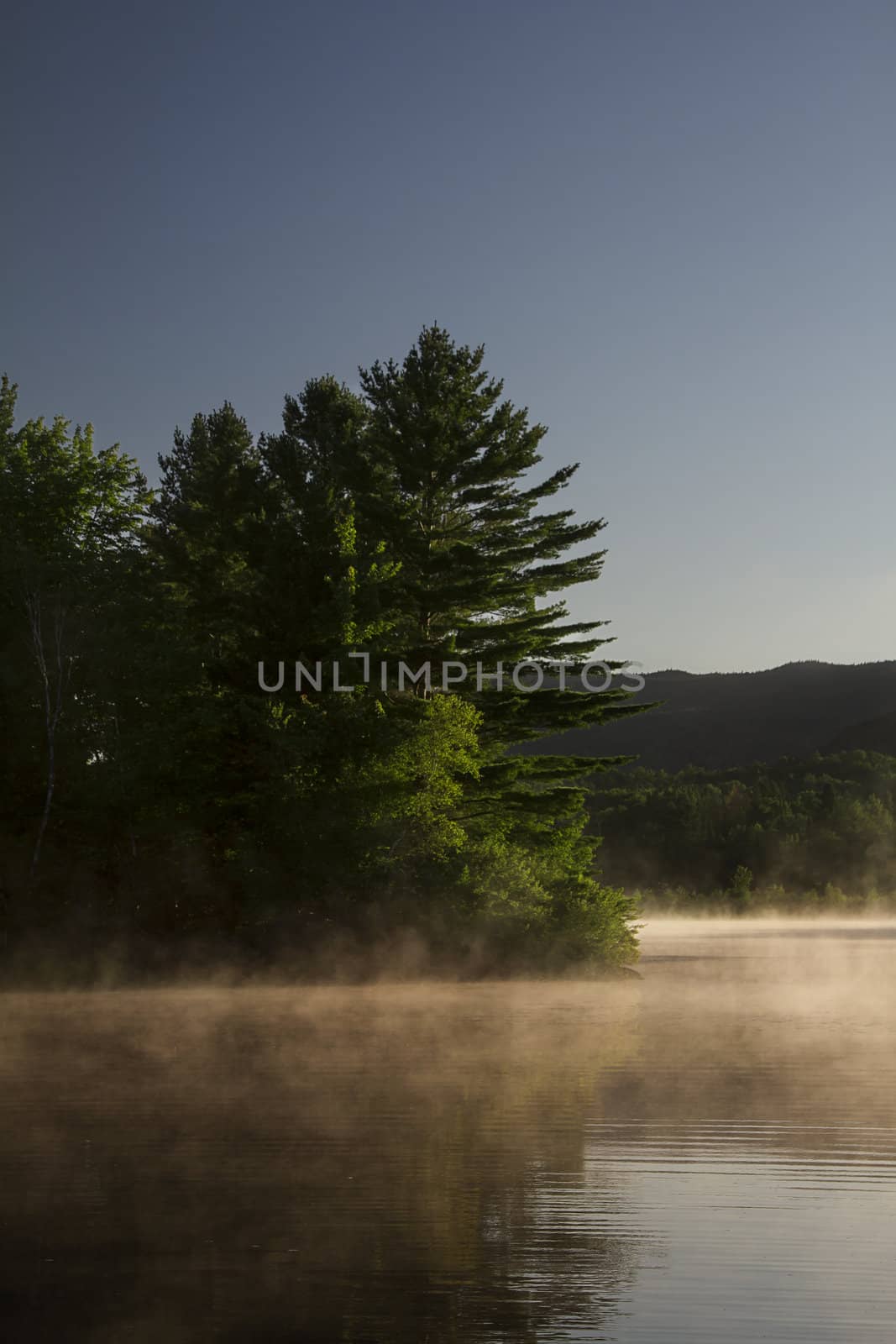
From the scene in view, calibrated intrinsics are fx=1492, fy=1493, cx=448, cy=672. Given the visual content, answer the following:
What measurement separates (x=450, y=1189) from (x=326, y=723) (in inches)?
1329

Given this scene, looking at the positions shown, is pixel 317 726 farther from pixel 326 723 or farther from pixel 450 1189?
pixel 450 1189

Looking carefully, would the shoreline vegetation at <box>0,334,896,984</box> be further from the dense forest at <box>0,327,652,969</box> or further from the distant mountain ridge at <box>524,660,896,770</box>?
the distant mountain ridge at <box>524,660,896,770</box>

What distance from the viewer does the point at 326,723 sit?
44.2m

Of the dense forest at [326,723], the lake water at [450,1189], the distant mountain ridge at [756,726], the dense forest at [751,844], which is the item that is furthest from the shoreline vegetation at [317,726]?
the distant mountain ridge at [756,726]

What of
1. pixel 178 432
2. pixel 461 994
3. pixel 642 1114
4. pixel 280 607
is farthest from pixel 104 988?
pixel 178 432

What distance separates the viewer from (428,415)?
50.2 m

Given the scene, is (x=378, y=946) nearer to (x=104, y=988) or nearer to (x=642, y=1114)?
(x=104, y=988)

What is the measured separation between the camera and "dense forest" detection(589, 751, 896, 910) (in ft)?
341

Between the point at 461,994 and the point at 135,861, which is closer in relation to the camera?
the point at 461,994

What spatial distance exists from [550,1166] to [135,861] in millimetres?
37161

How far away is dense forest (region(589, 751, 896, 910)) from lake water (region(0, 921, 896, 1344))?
80.8 metres

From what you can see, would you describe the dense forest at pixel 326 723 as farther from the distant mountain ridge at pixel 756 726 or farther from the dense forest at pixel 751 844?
the distant mountain ridge at pixel 756 726

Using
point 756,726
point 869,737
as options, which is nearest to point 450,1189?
point 869,737

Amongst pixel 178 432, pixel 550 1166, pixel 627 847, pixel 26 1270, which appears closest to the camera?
pixel 26 1270
